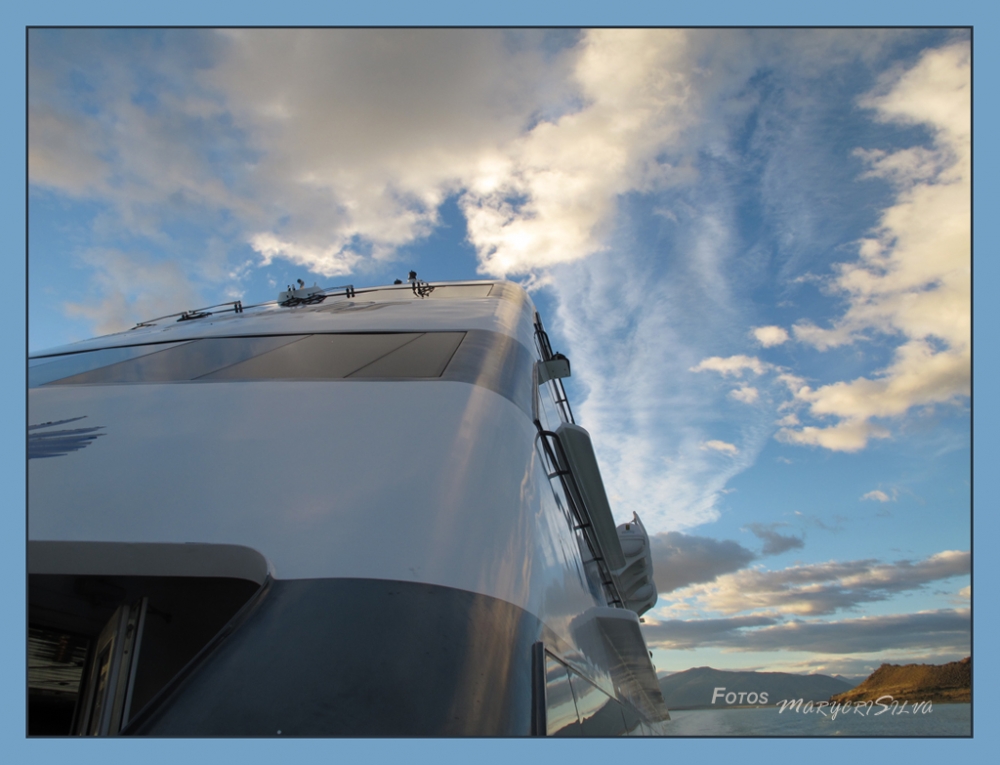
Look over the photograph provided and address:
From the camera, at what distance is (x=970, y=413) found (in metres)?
3.35

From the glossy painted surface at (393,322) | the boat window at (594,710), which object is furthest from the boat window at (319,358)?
the boat window at (594,710)

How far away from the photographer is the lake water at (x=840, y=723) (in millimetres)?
2461

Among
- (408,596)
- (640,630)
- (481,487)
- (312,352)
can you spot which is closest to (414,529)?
(408,596)

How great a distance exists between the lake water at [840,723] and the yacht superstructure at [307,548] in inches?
24.3

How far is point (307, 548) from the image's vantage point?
217cm

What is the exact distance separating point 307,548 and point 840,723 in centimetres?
250

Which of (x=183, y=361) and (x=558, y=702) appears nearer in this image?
(x=558, y=702)

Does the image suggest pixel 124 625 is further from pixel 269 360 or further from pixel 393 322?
pixel 393 322

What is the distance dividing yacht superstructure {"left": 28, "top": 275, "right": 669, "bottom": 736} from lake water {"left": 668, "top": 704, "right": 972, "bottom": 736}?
24.3 inches

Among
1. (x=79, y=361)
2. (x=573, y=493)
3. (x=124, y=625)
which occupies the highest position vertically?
(x=79, y=361)

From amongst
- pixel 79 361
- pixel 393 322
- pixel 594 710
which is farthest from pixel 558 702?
pixel 79 361

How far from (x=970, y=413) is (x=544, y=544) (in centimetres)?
252

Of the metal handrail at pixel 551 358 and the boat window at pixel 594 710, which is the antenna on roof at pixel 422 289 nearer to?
the metal handrail at pixel 551 358

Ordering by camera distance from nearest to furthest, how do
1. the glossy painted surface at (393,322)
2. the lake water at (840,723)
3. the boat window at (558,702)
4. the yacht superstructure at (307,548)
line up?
the yacht superstructure at (307,548) → the boat window at (558,702) → the lake water at (840,723) → the glossy painted surface at (393,322)
